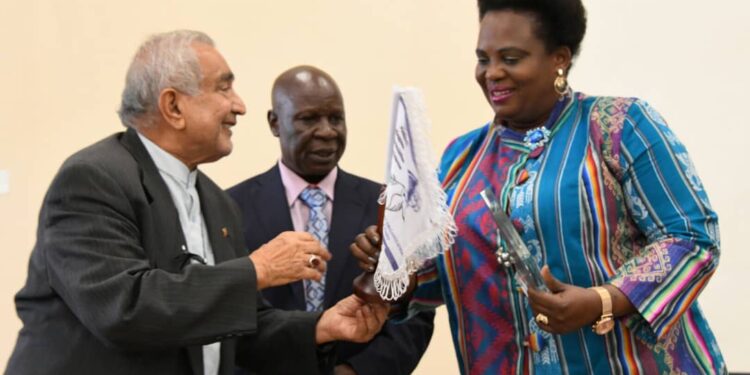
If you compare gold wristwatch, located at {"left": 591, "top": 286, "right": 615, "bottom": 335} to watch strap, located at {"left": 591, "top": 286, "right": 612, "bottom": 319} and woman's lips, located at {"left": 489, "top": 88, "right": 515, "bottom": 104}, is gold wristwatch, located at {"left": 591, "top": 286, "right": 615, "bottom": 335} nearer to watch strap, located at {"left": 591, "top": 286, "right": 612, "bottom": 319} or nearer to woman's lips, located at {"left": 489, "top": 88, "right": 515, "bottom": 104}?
watch strap, located at {"left": 591, "top": 286, "right": 612, "bottom": 319}

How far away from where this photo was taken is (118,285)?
2588 millimetres

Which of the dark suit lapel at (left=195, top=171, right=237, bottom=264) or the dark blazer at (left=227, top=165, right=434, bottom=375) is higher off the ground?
the dark suit lapel at (left=195, top=171, right=237, bottom=264)

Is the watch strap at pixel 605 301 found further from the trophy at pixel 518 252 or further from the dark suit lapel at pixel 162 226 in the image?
the dark suit lapel at pixel 162 226

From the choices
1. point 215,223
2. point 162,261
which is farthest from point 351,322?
point 162,261

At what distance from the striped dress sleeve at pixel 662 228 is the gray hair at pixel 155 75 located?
4.01 feet

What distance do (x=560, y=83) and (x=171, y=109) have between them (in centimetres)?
109

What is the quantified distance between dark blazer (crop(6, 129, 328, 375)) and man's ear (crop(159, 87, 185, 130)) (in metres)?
0.15

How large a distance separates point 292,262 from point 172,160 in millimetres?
493

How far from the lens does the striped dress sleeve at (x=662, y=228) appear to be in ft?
8.34

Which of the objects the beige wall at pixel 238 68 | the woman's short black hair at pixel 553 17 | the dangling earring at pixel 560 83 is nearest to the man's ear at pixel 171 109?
the woman's short black hair at pixel 553 17

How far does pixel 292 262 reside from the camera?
9.31 ft

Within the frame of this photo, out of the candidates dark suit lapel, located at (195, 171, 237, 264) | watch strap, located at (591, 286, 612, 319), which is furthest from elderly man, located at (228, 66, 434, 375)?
watch strap, located at (591, 286, 612, 319)

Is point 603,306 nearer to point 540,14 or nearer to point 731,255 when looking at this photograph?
point 540,14

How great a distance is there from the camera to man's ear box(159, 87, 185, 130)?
298 cm
